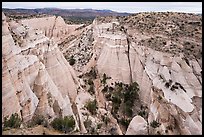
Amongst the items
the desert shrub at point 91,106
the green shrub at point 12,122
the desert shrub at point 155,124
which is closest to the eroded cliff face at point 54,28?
the desert shrub at point 91,106

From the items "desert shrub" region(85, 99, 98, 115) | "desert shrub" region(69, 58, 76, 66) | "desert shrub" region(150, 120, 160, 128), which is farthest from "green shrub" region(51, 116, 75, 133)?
"desert shrub" region(69, 58, 76, 66)

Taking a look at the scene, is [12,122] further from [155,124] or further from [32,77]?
[155,124]

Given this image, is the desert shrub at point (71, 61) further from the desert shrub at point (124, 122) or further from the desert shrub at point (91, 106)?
the desert shrub at point (124, 122)

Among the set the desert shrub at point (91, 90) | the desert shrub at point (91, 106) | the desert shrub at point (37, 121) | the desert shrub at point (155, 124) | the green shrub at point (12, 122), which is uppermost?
the green shrub at point (12, 122)

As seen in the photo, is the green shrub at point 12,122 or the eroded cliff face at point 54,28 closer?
the green shrub at point 12,122

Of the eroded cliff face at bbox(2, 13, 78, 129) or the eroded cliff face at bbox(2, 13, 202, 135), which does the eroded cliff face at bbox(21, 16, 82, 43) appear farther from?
the eroded cliff face at bbox(2, 13, 78, 129)

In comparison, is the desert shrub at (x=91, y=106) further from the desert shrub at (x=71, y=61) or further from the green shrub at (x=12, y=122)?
the green shrub at (x=12, y=122)

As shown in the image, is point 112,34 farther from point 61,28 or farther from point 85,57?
point 61,28

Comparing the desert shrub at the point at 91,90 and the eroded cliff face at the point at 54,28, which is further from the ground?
the eroded cliff face at the point at 54,28

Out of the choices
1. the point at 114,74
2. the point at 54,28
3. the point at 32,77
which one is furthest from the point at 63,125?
the point at 54,28

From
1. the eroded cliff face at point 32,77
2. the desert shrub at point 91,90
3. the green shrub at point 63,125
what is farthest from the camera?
the desert shrub at point 91,90

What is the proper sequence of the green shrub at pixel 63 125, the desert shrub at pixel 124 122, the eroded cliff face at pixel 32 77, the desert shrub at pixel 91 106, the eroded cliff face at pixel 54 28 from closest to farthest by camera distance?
the green shrub at pixel 63 125
the eroded cliff face at pixel 32 77
the desert shrub at pixel 91 106
the desert shrub at pixel 124 122
the eroded cliff face at pixel 54 28
